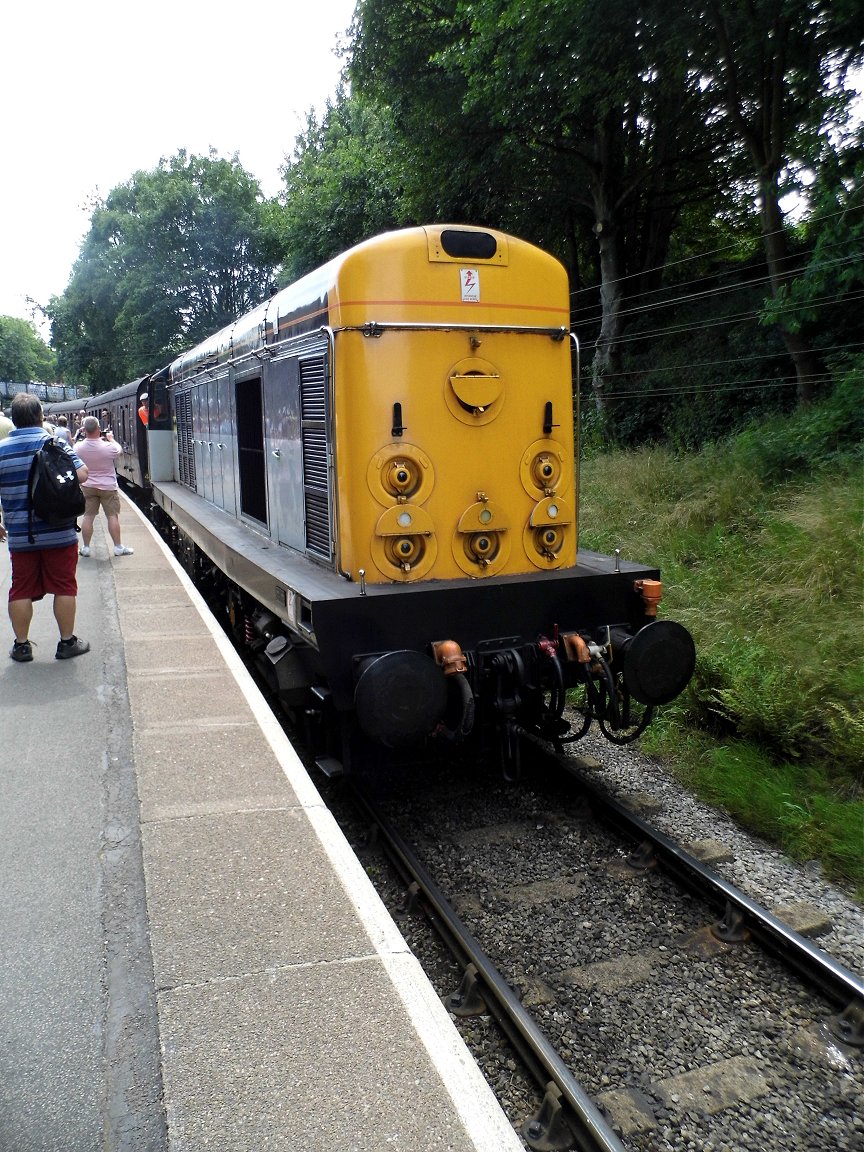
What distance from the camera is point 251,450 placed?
7695mm

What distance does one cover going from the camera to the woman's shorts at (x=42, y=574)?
608 cm

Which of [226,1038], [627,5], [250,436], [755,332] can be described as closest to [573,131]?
[627,5]

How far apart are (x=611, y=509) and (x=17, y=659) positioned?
8.05 m

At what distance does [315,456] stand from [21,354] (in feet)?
357

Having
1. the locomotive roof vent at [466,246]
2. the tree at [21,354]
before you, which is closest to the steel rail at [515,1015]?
the locomotive roof vent at [466,246]

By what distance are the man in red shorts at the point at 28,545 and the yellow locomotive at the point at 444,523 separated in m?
1.45

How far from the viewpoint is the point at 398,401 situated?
16.4ft

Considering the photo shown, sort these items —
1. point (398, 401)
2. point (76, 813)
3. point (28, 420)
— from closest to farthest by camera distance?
1. point (76, 813)
2. point (398, 401)
3. point (28, 420)

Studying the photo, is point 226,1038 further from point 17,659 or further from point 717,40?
point 717,40

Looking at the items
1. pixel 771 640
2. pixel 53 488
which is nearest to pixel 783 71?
pixel 771 640

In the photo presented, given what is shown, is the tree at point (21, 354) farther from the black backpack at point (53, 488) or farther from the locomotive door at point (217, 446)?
the black backpack at point (53, 488)

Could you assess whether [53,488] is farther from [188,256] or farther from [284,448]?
[188,256]

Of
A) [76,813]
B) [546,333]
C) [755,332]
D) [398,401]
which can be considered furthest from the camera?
[755,332]

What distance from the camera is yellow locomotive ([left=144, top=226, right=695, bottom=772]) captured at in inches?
183
